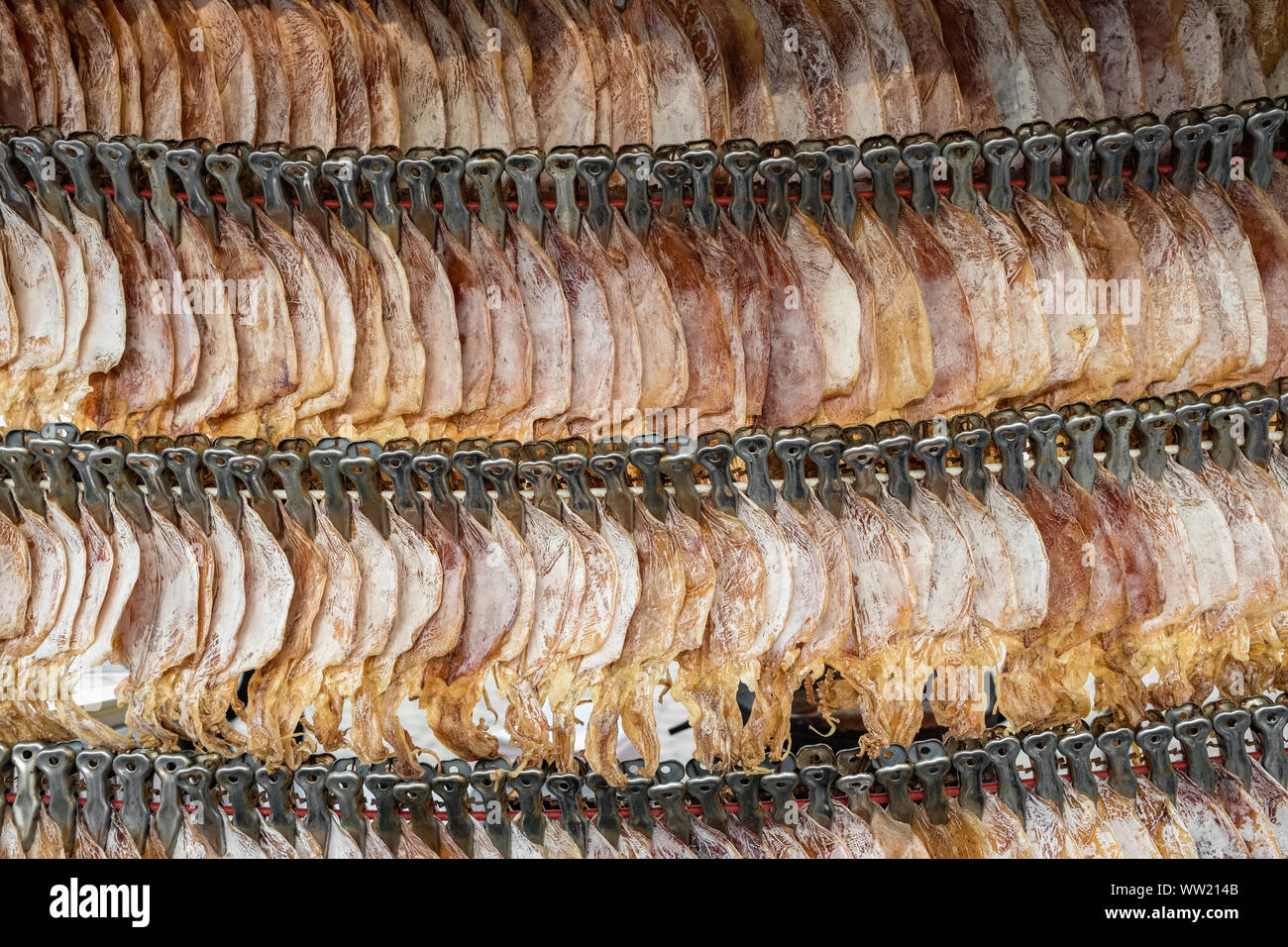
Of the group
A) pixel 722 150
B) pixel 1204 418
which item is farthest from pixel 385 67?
pixel 1204 418

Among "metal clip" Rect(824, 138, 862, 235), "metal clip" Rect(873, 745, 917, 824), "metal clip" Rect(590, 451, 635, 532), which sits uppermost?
"metal clip" Rect(824, 138, 862, 235)

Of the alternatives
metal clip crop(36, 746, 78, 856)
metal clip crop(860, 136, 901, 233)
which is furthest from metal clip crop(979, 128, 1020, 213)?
metal clip crop(36, 746, 78, 856)

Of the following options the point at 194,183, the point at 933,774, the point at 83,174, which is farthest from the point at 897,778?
the point at 83,174

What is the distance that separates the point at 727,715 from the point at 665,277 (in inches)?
23.2

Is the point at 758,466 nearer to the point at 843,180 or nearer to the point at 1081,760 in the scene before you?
the point at 843,180

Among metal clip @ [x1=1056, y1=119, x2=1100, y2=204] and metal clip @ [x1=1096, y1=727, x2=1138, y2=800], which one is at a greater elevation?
metal clip @ [x1=1056, y1=119, x2=1100, y2=204]

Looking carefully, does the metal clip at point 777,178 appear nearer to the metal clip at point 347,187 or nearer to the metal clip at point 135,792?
the metal clip at point 347,187

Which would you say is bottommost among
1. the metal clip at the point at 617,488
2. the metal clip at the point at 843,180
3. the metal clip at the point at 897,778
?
the metal clip at the point at 897,778

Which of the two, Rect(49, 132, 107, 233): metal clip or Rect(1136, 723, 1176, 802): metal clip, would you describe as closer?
Rect(49, 132, 107, 233): metal clip

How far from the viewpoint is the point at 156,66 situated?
5.16 feet

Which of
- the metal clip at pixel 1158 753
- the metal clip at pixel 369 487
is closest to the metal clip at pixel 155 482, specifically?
the metal clip at pixel 369 487

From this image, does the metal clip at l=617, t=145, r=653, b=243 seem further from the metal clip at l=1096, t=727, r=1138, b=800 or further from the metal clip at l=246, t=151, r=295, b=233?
the metal clip at l=1096, t=727, r=1138, b=800
